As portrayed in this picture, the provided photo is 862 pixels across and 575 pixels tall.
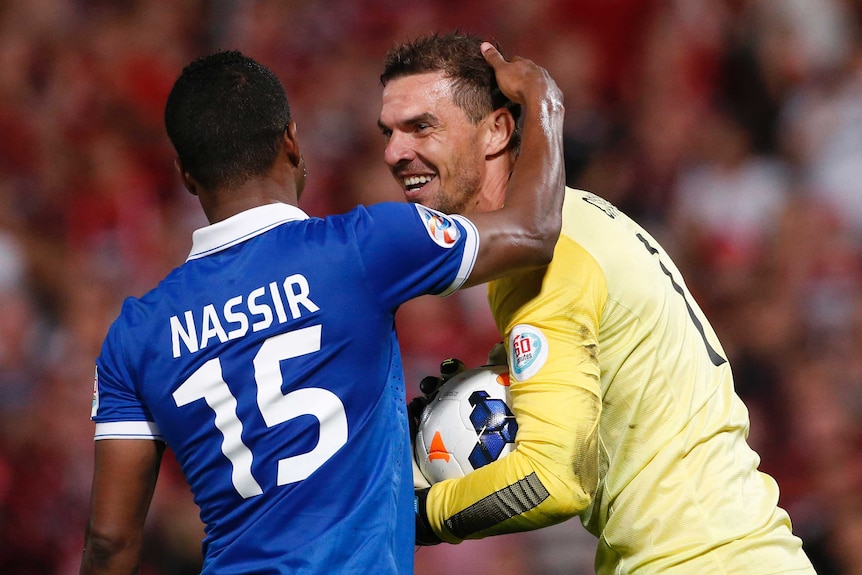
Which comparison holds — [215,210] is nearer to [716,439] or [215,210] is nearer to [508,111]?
[508,111]

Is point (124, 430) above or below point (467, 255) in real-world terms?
below

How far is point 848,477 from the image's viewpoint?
5.45m

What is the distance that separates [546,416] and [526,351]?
18cm

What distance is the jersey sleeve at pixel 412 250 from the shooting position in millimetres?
2471

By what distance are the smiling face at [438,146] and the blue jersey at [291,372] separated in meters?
0.80

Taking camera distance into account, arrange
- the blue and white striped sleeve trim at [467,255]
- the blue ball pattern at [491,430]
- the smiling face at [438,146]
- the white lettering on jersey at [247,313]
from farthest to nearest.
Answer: the smiling face at [438,146], the blue ball pattern at [491,430], the blue and white striped sleeve trim at [467,255], the white lettering on jersey at [247,313]

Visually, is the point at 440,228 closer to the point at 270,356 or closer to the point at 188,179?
the point at 270,356

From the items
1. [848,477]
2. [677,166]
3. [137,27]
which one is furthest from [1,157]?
[848,477]

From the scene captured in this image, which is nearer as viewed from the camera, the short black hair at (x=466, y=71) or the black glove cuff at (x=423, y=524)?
the black glove cuff at (x=423, y=524)

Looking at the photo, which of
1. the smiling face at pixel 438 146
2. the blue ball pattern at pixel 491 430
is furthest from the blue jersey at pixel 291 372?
the smiling face at pixel 438 146

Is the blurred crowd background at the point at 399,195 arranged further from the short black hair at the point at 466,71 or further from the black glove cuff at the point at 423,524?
the short black hair at the point at 466,71

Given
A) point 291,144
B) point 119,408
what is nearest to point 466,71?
point 291,144

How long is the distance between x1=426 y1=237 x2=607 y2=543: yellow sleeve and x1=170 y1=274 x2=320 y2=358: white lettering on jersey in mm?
630

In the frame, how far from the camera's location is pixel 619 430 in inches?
113
